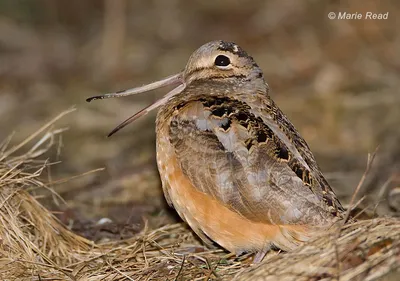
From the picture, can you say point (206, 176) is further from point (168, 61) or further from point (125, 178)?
point (168, 61)

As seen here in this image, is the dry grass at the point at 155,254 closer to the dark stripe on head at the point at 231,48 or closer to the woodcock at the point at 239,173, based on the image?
the woodcock at the point at 239,173

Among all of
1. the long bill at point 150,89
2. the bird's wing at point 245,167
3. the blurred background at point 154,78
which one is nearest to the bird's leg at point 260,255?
the bird's wing at point 245,167

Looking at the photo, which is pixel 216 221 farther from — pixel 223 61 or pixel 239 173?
pixel 223 61

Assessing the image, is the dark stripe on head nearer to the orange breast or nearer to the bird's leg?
the orange breast

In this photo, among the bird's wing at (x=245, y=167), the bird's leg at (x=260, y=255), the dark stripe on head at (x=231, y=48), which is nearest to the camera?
the bird's wing at (x=245, y=167)

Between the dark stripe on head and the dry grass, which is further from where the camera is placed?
the dark stripe on head

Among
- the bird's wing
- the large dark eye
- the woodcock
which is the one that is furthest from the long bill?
the bird's wing

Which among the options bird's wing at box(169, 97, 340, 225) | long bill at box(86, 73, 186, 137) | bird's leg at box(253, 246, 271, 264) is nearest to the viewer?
bird's wing at box(169, 97, 340, 225)

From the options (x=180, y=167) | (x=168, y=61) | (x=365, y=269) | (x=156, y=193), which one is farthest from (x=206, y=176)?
(x=168, y=61)
